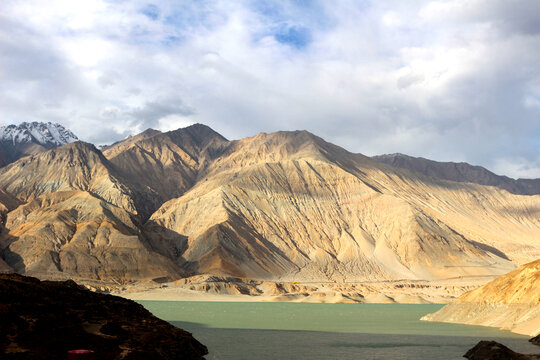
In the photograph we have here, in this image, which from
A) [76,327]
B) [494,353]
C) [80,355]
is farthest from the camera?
[494,353]

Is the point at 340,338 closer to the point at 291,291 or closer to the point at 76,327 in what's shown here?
the point at 76,327

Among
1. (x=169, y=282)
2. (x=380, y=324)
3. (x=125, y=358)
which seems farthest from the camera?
(x=169, y=282)

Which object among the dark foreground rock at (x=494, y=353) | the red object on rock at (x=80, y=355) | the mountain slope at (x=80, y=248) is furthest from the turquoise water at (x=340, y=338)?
the mountain slope at (x=80, y=248)

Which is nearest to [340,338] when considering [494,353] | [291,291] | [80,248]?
[494,353]

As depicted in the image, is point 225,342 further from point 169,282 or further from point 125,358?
point 169,282

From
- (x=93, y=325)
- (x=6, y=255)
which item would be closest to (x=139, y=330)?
(x=93, y=325)

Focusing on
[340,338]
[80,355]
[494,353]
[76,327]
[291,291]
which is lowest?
[291,291]

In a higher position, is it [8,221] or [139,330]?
[8,221]
